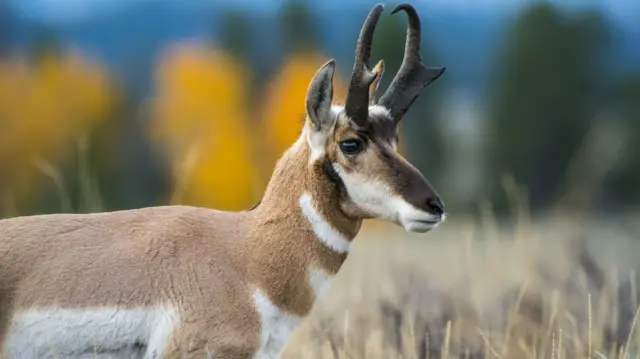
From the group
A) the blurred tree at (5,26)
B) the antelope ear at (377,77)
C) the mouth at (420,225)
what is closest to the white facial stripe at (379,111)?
the antelope ear at (377,77)

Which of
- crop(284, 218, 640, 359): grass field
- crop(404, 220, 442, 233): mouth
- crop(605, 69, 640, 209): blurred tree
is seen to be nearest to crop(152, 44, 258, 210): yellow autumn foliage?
crop(605, 69, 640, 209): blurred tree

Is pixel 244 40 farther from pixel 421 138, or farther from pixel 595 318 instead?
pixel 595 318

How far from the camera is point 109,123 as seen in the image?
5434 cm

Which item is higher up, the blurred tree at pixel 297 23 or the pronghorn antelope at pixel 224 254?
the pronghorn antelope at pixel 224 254

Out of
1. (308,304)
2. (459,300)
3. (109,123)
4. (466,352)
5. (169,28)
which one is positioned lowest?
(169,28)

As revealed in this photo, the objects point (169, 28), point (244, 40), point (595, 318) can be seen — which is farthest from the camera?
point (169, 28)

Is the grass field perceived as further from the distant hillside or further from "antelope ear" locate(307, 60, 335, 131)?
the distant hillside

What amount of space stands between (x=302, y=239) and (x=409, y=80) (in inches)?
44.2

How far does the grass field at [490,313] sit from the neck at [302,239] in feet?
3.52

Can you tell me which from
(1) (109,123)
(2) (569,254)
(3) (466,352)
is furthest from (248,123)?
(3) (466,352)

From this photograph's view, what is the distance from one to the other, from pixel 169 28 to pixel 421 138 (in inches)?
A: 2813

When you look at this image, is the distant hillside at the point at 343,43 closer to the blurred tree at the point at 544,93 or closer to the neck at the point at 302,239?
the blurred tree at the point at 544,93

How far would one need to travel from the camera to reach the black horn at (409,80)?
19.3 feet

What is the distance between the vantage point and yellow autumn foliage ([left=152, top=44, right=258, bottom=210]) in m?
51.2
